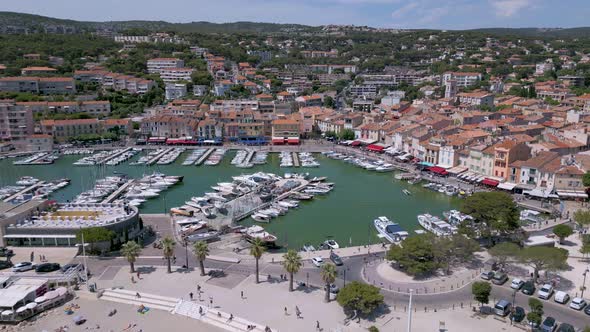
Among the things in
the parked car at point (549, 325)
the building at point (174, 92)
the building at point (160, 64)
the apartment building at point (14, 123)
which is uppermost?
the building at point (160, 64)

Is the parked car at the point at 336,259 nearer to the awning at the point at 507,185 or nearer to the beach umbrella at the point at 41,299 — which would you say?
the beach umbrella at the point at 41,299

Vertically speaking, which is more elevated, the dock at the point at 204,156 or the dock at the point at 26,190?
the dock at the point at 204,156

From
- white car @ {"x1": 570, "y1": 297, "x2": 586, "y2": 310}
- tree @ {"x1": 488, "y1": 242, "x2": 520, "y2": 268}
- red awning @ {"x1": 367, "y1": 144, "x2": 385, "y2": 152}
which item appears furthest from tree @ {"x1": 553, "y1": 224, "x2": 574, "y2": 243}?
red awning @ {"x1": 367, "y1": 144, "x2": 385, "y2": 152}

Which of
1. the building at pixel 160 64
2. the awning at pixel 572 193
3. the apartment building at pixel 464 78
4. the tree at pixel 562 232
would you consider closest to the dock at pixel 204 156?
the awning at pixel 572 193

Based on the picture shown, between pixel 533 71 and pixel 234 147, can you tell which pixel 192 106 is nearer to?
pixel 234 147

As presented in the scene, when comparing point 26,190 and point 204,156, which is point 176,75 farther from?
point 26,190

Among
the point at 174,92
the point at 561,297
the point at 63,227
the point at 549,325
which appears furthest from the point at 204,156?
the point at 549,325
